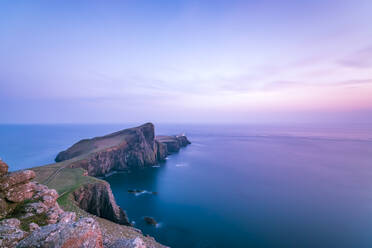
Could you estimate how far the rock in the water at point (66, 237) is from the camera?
6.66m

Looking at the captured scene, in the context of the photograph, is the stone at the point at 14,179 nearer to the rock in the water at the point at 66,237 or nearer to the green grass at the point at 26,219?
the green grass at the point at 26,219

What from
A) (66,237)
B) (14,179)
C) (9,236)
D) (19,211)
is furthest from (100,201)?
(66,237)

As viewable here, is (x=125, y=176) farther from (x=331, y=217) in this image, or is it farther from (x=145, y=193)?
(x=331, y=217)

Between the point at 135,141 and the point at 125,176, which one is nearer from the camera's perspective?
the point at 125,176

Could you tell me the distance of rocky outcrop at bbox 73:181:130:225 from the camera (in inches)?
1196

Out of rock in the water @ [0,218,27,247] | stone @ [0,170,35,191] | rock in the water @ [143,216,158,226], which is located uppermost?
stone @ [0,170,35,191]

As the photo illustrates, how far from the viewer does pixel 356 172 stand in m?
68.2

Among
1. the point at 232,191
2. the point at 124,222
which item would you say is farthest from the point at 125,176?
the point at 232,191

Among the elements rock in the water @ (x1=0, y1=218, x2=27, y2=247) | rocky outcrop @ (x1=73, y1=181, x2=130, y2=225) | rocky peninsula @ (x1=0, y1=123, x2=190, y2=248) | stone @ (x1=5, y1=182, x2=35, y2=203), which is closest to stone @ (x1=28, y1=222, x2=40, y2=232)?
rocky peninsula @ (x1=0, y1=123, x2=190, y2=248)

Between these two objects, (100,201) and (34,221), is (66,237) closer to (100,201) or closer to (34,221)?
(34,221)

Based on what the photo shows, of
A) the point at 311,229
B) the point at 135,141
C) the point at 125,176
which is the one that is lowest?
the point at 125,176

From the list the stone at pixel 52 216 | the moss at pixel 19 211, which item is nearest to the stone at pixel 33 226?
the stone at pixel 52 216

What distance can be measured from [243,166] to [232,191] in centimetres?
3325

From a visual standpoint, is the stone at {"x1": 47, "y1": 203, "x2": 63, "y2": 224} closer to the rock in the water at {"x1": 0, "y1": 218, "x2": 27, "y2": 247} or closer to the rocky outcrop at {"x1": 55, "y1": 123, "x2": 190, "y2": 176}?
the rock in the water at {"x1": 0, "y1": 218, "x2": 27, "y2": 247}
